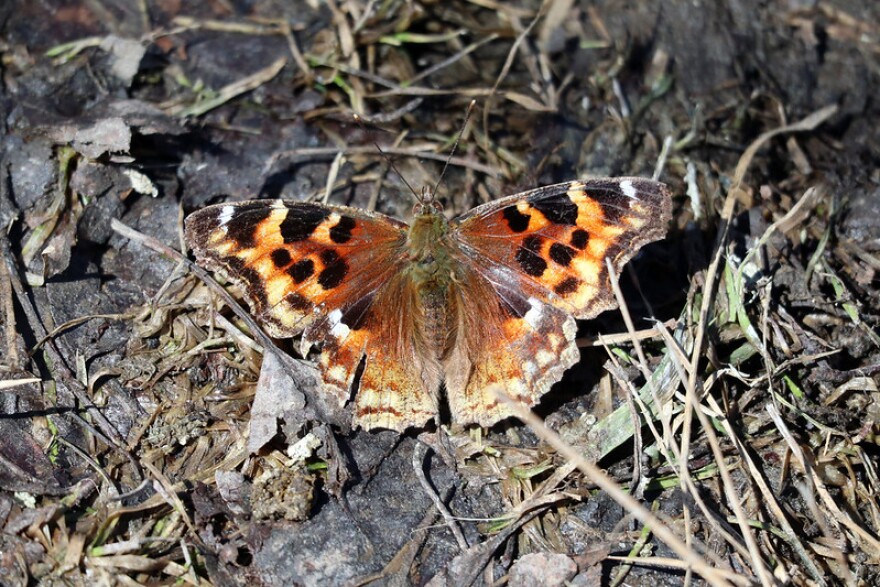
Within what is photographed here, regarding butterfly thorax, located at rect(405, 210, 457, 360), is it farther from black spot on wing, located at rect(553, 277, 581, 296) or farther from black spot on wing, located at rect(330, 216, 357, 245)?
black spot on wing, located at rect(553, 277, 581, 296)

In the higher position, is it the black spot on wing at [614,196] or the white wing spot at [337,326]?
the black spot on wing at [614,196]

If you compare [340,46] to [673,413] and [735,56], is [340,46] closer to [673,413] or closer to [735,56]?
[735,56]

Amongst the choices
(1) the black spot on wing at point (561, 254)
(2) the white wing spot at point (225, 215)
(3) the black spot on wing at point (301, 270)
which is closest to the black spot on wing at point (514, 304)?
(1) the black spot on wing at point (561, 254)

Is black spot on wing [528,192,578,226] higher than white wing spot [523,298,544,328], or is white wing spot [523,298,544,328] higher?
black spot on wing [528,192,578,226]

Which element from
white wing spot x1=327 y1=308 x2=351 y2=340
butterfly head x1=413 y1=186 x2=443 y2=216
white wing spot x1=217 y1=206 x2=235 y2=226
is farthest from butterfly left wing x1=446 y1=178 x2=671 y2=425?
white wing spot x1=217 y1=206 x2=235 y2=226

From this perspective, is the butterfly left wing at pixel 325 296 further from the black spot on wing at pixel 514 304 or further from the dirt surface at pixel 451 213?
the black spot on wing at pixel 514 304

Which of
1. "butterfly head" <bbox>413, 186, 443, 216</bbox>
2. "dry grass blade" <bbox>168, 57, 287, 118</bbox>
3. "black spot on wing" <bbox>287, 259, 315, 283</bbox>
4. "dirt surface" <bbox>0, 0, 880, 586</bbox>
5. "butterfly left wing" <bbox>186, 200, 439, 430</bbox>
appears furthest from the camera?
"dry grass blade" <bbox>168, 57, 287, 118</bbox>
